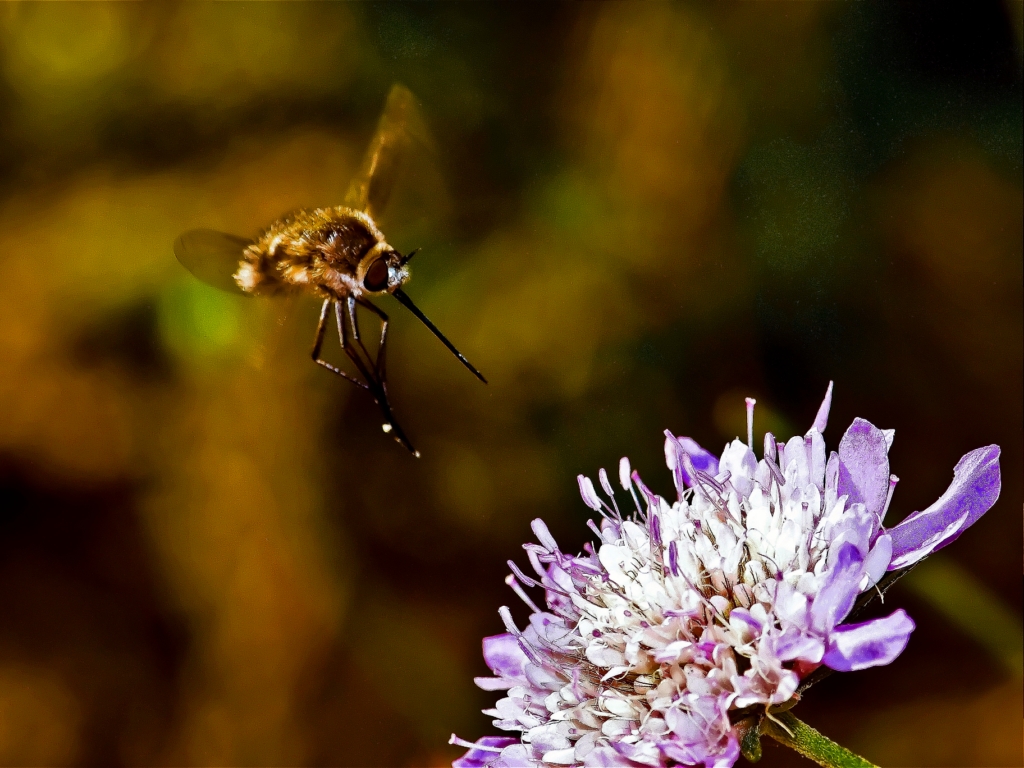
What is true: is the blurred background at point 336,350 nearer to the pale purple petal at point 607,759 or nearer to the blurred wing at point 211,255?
the blurred wing at point 211,255

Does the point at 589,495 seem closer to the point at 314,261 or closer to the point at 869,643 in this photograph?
the point at 869,643

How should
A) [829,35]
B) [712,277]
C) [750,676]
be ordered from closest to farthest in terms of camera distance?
[750,676] < [829,35] < [712,277]

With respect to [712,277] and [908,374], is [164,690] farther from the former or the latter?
[908,374]

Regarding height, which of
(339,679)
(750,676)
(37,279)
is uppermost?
(37,279)

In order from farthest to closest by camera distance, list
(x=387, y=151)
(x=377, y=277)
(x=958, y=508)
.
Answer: (x=387, y=151)
(x=377, y=277)
(x=958, y=508)

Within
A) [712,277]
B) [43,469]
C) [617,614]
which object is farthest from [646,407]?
[43,469]

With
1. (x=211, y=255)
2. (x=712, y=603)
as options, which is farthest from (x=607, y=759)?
(x=211, y=255)
